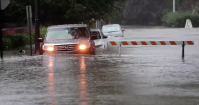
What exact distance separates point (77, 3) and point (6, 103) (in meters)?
25.1

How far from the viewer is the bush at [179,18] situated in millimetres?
87500

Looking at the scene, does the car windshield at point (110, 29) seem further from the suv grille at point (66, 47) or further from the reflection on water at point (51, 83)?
the reflection on water at point (51, 83)

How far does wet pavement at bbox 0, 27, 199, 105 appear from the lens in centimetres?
1148

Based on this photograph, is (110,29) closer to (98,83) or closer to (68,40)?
(68,40)

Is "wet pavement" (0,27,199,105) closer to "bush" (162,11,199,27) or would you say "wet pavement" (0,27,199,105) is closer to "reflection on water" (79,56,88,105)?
"reflection on water" (79,56,88,105)

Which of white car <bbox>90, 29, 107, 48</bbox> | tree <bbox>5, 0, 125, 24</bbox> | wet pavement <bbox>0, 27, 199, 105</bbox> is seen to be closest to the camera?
wet pavement <bbox>0, 27, 199, 105</bbox>

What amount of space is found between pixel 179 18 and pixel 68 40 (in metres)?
66.0

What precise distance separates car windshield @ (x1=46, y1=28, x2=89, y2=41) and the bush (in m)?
64.2

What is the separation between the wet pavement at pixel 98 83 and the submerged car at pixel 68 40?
1.51 meters

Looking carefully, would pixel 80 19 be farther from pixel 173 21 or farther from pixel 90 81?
pixel 173 21

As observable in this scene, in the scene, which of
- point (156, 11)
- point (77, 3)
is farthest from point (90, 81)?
point (156, 11)

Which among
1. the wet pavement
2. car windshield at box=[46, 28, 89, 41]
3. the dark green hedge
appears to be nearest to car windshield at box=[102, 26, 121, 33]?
the dark green hedge

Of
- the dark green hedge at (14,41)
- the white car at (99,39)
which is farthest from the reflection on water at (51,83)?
the white car at (99,39)

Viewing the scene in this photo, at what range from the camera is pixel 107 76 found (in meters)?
16.0
